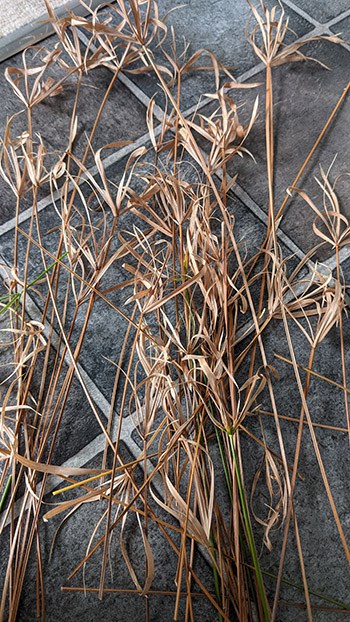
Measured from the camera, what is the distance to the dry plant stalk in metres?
0.97

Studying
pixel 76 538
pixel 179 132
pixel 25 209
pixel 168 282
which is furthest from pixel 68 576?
pixel 179 132

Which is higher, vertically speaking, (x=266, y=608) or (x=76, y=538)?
(x=76, y=538)

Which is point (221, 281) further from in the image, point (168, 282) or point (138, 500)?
point (138, 500)

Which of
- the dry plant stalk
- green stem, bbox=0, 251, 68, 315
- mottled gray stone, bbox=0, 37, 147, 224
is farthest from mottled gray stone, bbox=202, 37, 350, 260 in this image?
green stem, bbox=0, 251, 68, 315

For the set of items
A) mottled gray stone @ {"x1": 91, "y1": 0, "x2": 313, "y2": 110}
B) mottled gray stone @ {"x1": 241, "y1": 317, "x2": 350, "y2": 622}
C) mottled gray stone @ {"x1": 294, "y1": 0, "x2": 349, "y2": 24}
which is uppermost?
mottled gray stone @ {"x1": 91, "y1": 0, "x2": 313, "y2": 110}

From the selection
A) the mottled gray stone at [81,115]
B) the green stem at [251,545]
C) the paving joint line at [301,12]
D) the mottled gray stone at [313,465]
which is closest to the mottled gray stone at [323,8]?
the paving joint line at [301,12]

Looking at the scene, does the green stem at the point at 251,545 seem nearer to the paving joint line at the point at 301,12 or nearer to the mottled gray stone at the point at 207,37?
the mottled gray stone at the point at 207,37

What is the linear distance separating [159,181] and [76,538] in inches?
25.0

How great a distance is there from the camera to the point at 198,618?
99 cm

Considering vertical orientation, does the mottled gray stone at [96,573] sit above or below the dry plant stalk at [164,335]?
below

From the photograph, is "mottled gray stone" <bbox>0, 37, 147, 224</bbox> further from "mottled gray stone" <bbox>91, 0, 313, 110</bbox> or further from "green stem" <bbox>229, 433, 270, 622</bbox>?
"green stem" <bbox>229, 433, 270, 622</bbox>

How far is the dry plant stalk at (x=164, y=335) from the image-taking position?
97 centimetres

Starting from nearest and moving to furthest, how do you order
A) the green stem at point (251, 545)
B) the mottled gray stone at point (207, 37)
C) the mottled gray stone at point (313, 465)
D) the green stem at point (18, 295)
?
the green stem at point (251, 545), the mottled gray stone at point (313, 465), the green stem at point (18, 295), the mottled gray stone at point (207, 37)

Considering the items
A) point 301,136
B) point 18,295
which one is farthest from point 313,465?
point 301,136
